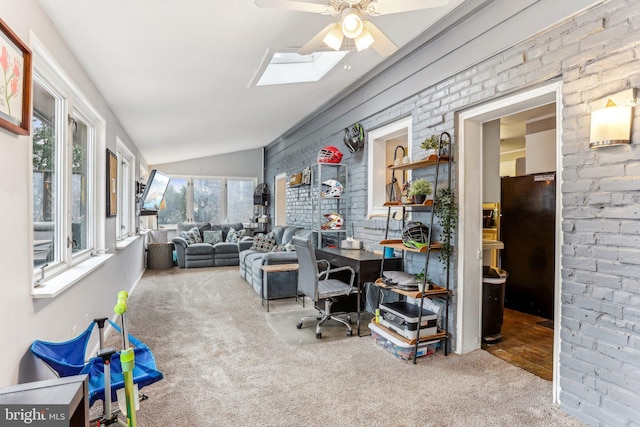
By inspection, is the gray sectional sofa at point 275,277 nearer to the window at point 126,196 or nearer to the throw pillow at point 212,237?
the window at point 126,196

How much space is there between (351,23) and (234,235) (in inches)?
265

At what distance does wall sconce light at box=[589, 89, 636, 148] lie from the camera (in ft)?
5.89

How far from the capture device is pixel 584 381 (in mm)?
2023

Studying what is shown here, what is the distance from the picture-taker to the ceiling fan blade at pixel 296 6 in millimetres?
1792

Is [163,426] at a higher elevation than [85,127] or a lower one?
lower

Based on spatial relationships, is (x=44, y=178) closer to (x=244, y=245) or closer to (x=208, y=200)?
(x=244, y=245)

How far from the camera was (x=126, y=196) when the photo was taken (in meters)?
5.70

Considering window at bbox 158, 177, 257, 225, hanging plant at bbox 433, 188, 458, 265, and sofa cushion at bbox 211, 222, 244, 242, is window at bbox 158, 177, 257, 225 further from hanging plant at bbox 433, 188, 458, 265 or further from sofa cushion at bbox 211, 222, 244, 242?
hanging plant at bbox 433, 188, 458, 265

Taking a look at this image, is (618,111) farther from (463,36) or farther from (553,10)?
(463,36)

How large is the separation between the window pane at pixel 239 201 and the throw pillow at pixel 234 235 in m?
1.09

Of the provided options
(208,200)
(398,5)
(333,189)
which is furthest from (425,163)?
(208,200)

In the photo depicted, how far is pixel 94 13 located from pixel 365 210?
3.24 meters

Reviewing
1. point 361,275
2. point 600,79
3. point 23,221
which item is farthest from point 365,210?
point 23,221

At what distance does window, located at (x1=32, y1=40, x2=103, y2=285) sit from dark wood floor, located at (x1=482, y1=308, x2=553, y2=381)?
338 centimetres
